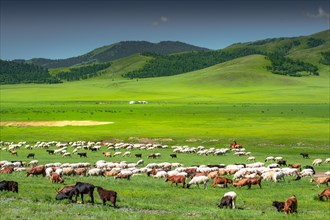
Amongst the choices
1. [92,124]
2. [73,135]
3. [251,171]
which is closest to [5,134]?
[73,135]

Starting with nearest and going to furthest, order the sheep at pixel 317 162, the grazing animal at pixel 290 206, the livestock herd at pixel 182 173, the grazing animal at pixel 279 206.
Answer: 1. the grazing animal at pixel 290 206
2. the grazing animal at pixel 279 206
3. the livestock herd at pixel 182 173
4. the sheep at pixel 317 162

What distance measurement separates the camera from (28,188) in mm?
21969

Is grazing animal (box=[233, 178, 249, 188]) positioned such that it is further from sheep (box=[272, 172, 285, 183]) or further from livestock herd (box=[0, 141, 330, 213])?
sheep (box=[272, 172, 285, 183])

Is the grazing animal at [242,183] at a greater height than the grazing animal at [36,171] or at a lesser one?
lesser

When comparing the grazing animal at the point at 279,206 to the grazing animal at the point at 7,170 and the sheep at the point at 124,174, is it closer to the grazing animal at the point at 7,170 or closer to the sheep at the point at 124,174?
the sheep at the point at 124,174

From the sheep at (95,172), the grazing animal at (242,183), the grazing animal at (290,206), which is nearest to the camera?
the grazing animal at (290,206)

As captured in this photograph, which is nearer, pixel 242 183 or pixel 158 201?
pixel 158 201

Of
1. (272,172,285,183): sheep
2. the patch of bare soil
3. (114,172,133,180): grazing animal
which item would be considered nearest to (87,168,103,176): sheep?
(114,172,133,180): grazing animal

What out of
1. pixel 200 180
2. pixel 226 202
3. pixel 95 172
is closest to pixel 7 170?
pixel 95 172

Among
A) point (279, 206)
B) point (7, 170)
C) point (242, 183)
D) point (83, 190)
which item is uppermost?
point (83, 190)

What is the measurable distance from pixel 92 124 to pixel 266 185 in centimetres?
5372

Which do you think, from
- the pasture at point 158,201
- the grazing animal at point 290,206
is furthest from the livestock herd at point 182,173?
the pasture at point 158,201

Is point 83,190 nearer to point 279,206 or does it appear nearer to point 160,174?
point 279,206

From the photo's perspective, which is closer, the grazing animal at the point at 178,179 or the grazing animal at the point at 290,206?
the grazing animal at the point at 290,206
